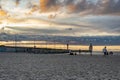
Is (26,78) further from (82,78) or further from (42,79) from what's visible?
(82,78)

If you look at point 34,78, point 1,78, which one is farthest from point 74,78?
point 1,78

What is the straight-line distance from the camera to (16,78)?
3610 inches

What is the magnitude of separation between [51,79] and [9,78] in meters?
8.21

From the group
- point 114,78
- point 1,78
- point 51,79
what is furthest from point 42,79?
point 114,78

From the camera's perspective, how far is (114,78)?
95.6 m

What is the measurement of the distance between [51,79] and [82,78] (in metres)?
7.26

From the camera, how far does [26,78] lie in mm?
91938

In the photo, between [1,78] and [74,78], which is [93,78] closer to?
[74,78]

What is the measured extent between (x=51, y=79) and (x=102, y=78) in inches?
444

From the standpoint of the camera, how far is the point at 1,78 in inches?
3593

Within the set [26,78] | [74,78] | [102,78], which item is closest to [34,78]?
[26,78]

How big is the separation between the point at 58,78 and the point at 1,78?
1137 centimetres

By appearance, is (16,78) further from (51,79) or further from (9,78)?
(51,79)

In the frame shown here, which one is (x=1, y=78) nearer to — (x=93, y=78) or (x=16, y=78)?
(x=16, y=78)
